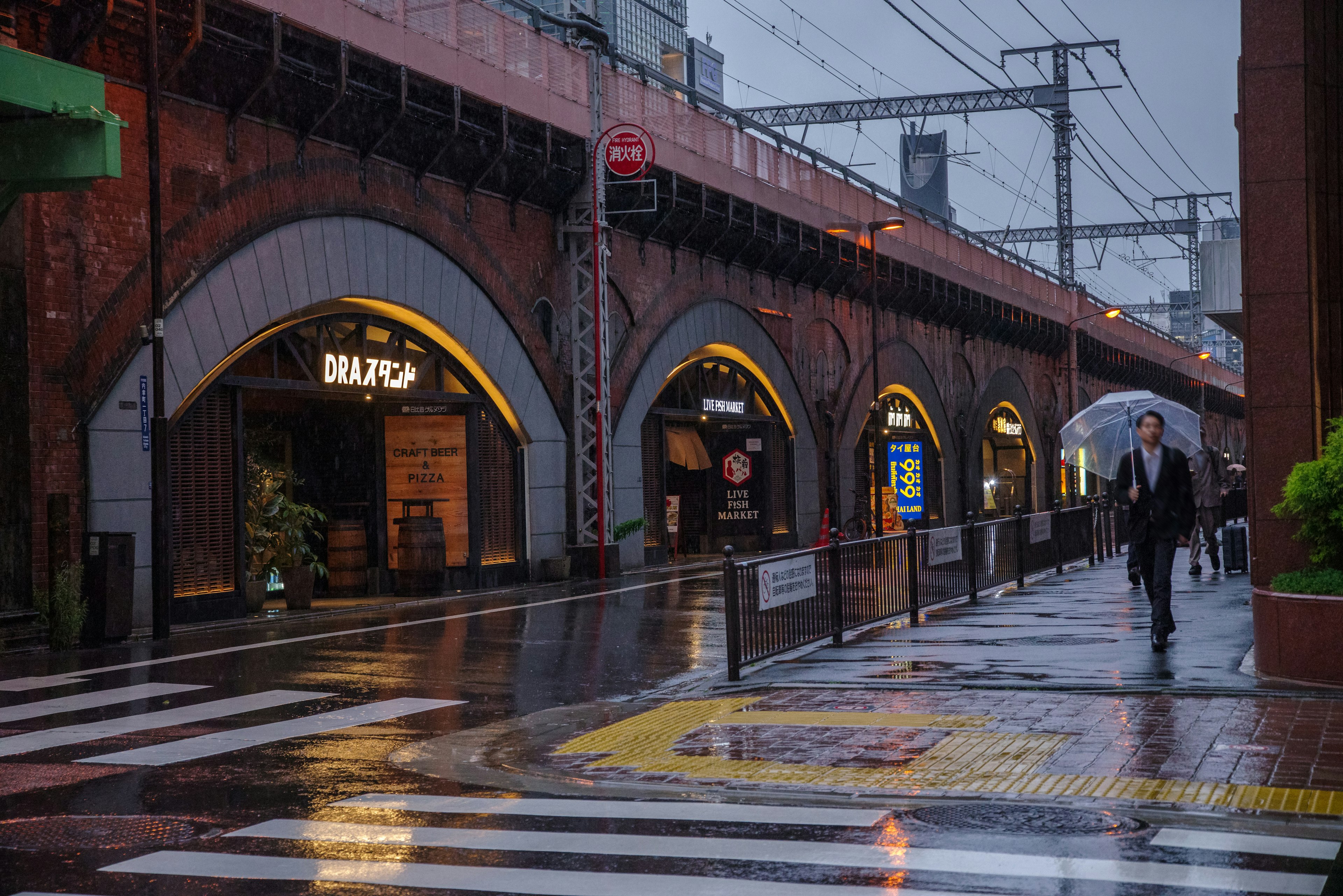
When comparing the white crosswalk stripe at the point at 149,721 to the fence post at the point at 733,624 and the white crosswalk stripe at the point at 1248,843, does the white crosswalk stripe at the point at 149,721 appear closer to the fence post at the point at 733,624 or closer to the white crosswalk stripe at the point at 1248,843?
the fence post at the point at 733,624

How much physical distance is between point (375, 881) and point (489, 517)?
67.1 feet

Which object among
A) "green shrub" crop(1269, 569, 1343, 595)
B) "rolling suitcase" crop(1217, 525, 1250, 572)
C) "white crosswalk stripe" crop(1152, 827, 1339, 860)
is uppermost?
"green shrub" crop(1269, 569, 1343, 595)

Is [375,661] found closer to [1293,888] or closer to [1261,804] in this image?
[1261,804]

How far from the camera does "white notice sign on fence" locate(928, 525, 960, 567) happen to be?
1781 centimetres

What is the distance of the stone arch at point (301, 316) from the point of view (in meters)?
18.4

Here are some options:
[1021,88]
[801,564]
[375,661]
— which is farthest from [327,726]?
[1021,88]

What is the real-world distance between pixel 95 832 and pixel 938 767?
177 inches

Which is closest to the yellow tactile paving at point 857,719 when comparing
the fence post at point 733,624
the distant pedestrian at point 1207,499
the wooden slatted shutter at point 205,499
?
the fence post at point 733,624

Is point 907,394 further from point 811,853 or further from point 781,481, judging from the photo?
point 811,853

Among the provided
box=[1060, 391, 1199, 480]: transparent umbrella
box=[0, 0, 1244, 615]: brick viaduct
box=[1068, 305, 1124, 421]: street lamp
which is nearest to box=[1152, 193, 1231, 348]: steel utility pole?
box=[1068, 305, 1124, 421]: street lamp

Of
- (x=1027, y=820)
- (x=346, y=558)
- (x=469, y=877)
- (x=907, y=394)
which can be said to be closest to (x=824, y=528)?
(x=907, y=394)

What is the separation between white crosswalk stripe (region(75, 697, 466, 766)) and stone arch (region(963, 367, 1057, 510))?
40.8 metres

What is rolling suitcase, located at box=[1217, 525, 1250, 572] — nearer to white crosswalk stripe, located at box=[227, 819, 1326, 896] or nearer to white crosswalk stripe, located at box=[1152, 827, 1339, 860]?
white crosswalk stripe, located at box=[1152, 827, 1339, 860]

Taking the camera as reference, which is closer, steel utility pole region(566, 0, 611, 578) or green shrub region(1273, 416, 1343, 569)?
green shrub region(1273, 416, 1343, 569)
